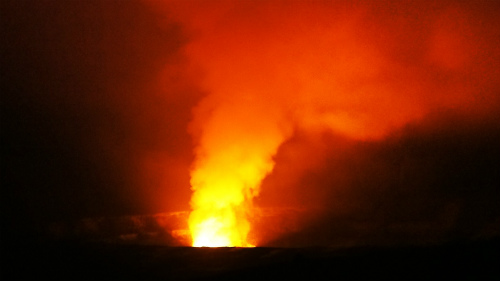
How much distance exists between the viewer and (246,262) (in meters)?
5.70

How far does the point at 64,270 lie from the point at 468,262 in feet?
15.9

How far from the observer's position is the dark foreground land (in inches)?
183

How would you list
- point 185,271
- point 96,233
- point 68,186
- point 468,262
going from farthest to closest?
point 68,186 → point 96,233 → point 185,271 → point 468,262

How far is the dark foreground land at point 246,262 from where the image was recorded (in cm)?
464

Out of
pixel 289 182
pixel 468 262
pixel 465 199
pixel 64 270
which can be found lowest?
pixel 468 262

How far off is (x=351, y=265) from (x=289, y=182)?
1019cm

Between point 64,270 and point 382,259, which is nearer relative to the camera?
point 382,259

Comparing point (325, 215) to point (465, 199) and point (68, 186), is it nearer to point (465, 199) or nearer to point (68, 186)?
point (465, 199)

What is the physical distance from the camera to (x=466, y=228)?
12.5 meters

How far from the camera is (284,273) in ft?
16.4

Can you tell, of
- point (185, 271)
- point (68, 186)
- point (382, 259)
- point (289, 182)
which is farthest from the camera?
point (289, 182)

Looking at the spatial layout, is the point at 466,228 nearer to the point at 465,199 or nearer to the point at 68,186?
A: the point at 465,199

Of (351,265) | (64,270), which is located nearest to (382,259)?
(351,265)

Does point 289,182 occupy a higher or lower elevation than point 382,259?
higher
